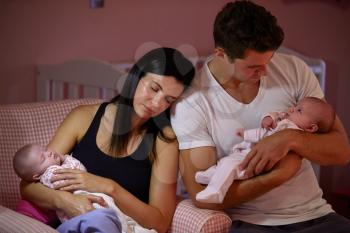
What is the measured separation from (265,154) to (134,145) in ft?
1.35

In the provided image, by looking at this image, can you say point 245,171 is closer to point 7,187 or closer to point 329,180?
point 7,187

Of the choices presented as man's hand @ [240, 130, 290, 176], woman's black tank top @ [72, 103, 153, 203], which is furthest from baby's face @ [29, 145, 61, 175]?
man's hand @ [240, 130, 290, 176]

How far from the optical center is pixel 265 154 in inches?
65.1

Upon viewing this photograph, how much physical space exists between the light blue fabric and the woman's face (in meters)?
0.31

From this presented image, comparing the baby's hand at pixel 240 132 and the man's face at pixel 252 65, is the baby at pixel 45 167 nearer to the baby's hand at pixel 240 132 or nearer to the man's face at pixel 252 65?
the baby's hand at pixel 240 132

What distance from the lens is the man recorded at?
1.66m

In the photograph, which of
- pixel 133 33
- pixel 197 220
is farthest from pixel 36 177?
pixel 133 33

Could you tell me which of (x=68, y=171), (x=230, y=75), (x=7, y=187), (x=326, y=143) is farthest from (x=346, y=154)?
(x=7, y=187)

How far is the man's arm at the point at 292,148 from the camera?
166 cm

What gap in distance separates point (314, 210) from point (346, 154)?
0.20 m

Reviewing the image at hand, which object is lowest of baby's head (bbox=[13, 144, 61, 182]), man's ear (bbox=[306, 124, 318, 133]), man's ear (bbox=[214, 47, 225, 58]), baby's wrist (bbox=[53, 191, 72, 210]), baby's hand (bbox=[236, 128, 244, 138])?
baby's wrist (bbox=[53, 191, 72, 210])

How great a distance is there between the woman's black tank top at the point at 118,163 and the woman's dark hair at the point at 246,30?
39cm

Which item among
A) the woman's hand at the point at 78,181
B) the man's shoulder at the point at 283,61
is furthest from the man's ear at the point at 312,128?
the woman's hand at the point at 78,181

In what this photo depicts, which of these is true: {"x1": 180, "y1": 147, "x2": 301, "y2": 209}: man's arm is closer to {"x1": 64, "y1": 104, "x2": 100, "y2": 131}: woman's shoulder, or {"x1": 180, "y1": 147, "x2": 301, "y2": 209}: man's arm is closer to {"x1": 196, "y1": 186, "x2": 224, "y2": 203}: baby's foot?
{"x1": 196, "y1": 186, "x2": 224, "y2": 203}: baby's foot
